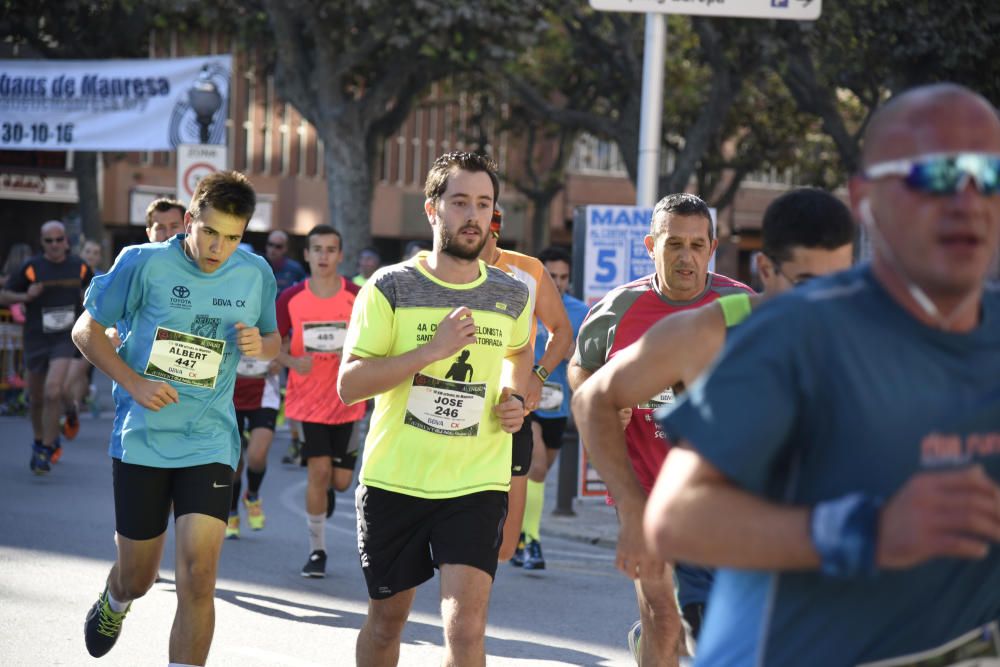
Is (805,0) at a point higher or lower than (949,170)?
higher

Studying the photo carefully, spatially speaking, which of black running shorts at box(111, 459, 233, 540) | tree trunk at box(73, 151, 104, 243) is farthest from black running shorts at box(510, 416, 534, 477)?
tree trunk at box(73, 151, 104, 243)

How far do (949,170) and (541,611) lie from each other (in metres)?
6.39

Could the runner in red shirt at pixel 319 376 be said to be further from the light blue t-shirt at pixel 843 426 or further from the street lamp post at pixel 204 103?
the street lamp post at pixel 204 103

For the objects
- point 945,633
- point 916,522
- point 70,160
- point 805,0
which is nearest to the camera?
point 916,522

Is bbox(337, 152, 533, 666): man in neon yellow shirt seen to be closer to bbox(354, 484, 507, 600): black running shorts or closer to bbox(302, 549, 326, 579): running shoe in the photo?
bbox(354, 484, 507, 600): black running shorts

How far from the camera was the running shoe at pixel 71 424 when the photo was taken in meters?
14.4

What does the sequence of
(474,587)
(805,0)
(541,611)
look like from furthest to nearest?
(805,0), (541,611), (474,587)

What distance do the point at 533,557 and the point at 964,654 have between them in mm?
7312

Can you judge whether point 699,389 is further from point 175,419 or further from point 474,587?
point 175,419

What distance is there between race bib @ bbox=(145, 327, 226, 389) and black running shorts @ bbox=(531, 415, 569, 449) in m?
4.66

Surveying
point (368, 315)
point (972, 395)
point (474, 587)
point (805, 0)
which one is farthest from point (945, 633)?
point (805, 0)

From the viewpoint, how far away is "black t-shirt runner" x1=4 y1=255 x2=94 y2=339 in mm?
13805

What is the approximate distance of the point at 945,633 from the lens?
2.40 metres

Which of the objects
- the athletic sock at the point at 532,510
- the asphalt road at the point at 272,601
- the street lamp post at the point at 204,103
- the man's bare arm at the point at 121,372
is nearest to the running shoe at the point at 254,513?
the asphalt road at the point at 272,601
